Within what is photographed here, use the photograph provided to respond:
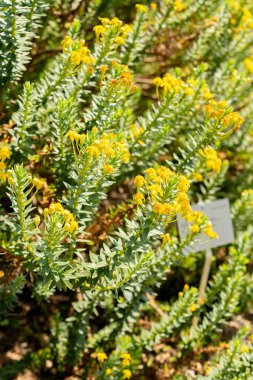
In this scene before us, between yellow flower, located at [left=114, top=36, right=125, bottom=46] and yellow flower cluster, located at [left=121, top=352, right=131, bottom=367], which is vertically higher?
yellow flower, located at [left=114, top=36, right=125, bottom=46]

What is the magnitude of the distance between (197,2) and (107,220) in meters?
1.91

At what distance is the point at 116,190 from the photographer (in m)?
3.54

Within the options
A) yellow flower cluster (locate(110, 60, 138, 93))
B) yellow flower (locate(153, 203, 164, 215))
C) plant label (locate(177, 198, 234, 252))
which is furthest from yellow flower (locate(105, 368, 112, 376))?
yellow flower cluster (locate(110, 60, 138, 93))

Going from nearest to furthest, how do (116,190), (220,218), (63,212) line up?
(63,212) < (220,218) < (116,190)

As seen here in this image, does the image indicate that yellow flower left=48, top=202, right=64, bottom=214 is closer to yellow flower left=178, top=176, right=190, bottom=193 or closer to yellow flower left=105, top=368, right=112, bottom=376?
yellow flower left=178, top=176, right=190, bottom=193

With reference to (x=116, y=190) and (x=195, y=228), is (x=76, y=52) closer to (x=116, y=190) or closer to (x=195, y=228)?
(x=195, y=228)

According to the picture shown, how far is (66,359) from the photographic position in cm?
273

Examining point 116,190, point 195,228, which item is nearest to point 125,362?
point 195,228

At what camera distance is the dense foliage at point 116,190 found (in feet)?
6.19

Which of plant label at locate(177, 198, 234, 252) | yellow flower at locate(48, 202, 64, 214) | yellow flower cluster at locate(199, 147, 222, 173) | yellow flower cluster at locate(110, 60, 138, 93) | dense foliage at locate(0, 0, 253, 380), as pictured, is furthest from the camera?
plant label at locate(177, 198, 234, 252)

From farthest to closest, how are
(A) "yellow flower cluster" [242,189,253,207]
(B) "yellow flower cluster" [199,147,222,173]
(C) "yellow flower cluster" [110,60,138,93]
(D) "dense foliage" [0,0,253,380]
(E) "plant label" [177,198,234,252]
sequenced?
(A) "yellow flower cluster" [242,189,253,207]
(E) "plant label" [177,198,234,252]
(B) "yellow flower cluster" [199,147,222,173]
(C) "yellow flower cluster" [110,60,138,93]
(D) "dense foliage" [0,0,253,380]

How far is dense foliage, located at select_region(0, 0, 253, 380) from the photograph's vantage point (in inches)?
74.3

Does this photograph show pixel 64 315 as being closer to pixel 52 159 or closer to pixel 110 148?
pixel 52 159

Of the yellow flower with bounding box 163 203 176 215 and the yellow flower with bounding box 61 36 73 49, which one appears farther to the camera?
the yellow flower with bounding box 61 36 73 49
